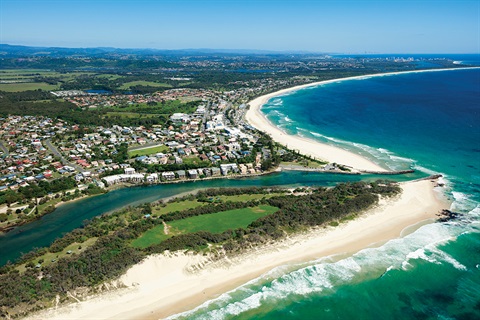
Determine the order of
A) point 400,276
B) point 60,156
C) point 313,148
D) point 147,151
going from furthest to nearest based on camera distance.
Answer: point 313,148 → point 147,151 → point 60,156 → point 400,276

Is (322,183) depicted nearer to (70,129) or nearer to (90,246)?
(90,246)

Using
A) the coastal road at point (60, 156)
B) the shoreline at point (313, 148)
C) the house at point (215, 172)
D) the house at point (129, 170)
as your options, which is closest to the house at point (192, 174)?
the house at point (215, 172)

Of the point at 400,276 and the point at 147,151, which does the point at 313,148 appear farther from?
the point at 400,276

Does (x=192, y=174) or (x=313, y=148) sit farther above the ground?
(x=313, y=148)

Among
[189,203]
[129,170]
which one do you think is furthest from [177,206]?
[129,170]

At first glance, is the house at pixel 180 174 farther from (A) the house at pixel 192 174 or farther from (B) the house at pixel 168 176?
(A) the house at pixel 192 174
